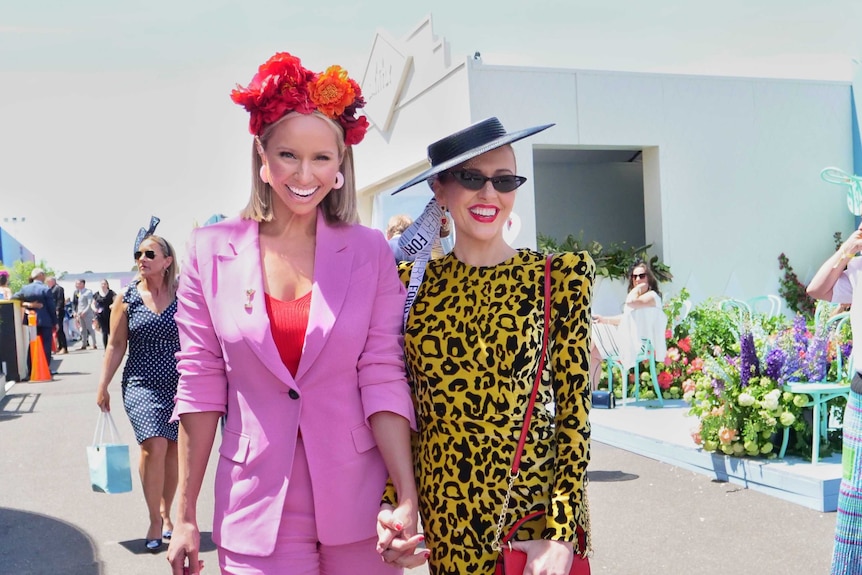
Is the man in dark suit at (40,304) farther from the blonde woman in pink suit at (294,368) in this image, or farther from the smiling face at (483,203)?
the smiling face at (483,203)

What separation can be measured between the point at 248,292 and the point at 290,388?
0.91 feet

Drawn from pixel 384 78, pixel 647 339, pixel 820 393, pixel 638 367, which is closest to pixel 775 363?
pixel 820 393

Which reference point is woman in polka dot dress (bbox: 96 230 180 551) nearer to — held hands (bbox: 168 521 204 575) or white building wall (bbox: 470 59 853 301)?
held hands (bbox: 168 521 204 575)

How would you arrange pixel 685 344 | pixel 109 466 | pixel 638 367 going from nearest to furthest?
pixel 109 466
pixel 638 367
pixel 685 344

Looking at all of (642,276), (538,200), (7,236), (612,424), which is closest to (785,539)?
(612,424)

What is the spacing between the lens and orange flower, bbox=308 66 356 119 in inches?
94.9

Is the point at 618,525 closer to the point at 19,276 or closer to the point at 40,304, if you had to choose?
the point at 40,304

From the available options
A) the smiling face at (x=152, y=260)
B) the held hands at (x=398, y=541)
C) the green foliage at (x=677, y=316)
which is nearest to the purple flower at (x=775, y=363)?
the smiling face at (x=152, y=260)

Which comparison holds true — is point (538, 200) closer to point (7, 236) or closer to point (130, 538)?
point (130, 538)

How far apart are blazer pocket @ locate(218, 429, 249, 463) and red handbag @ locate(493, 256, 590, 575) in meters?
0.67

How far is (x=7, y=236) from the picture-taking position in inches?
1751

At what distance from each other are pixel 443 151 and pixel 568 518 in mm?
1039

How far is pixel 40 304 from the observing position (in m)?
19.2

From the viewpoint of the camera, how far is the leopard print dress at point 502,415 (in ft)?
7.30
